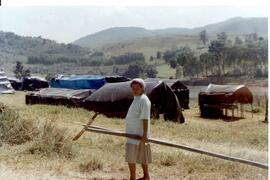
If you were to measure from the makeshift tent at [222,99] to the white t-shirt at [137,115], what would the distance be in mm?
19952

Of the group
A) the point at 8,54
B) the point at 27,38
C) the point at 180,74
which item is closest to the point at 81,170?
the point at 180,74

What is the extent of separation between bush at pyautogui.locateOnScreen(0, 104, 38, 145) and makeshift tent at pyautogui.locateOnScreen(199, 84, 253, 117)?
56.0ft

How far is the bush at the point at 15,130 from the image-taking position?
1009cm

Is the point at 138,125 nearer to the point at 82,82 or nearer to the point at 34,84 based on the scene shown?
the point at 82,82

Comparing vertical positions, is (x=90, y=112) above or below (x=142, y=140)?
below

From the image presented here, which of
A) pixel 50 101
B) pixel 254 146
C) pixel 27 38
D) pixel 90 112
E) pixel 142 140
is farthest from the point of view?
pixel 27 38

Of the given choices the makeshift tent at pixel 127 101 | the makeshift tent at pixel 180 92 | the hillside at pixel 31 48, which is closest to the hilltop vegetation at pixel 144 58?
the hillside at pixel 31 48

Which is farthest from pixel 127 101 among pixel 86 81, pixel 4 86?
pixel 4 86

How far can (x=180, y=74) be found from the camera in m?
83.6

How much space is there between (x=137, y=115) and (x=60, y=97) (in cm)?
1801

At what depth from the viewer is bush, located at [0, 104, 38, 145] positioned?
10.1m

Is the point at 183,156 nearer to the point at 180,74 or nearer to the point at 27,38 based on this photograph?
the point at 180,74

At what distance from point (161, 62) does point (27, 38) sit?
53617 mm

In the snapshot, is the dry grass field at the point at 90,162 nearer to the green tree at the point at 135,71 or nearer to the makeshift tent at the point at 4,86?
the makeshift tent at the point at 4,86
